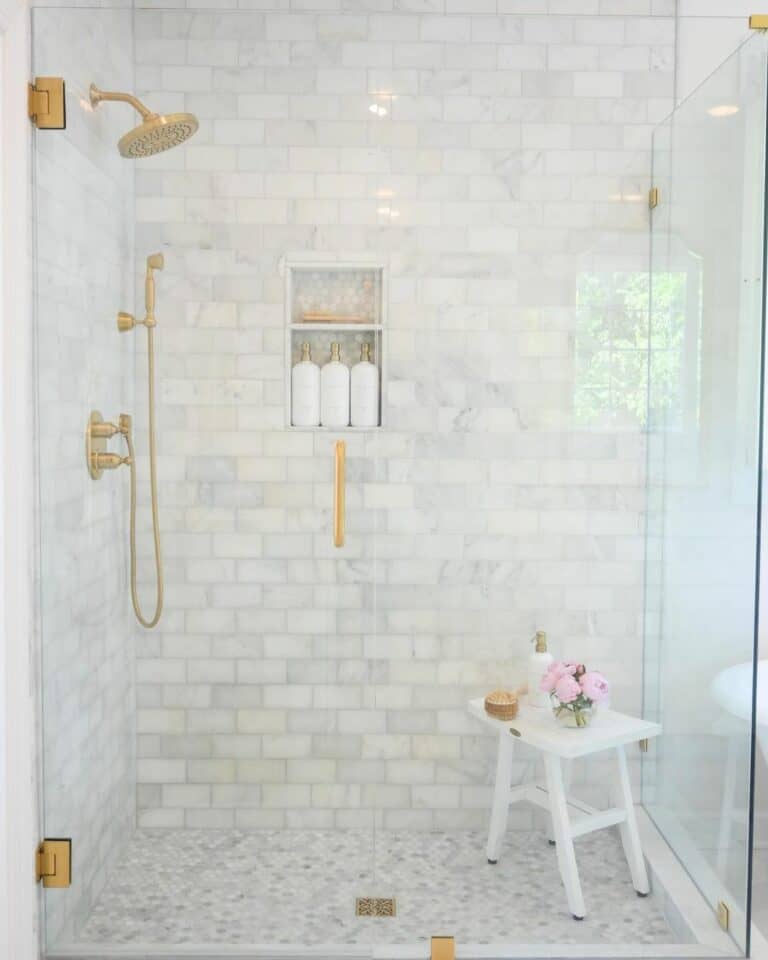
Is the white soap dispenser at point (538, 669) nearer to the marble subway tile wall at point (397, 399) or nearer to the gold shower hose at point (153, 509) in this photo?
the marble subway tile wall at point (397, 399)

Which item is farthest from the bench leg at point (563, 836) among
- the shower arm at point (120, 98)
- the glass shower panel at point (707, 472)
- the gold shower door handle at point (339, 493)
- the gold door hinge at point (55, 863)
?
the shower arm at point (120, 98)

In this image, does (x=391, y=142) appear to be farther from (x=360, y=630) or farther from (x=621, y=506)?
(x=360, y=630)

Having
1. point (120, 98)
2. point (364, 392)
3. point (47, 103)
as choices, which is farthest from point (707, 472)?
point (47, 103)

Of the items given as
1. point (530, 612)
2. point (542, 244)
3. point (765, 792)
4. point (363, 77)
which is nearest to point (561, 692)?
point (530, 612)

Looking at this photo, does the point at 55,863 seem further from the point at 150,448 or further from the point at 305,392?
the point at 305,392

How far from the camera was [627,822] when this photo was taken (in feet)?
7.68

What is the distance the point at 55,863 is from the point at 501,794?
1147 mm

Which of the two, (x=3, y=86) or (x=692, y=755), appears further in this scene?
(x=692, y=755)

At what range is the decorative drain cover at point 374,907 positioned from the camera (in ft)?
7.67

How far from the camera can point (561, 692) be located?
2332mm

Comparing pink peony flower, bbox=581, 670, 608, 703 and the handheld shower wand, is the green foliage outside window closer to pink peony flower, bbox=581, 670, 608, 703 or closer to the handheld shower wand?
pink peony flower, bbox=581, 670, 608, 703

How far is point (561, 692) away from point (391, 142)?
4.70 ft

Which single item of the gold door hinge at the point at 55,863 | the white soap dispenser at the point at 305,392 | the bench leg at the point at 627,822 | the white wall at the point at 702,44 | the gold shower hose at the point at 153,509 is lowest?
the gold door hinge at the point at 55,863

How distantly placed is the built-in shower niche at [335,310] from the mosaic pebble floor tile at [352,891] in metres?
1.19
